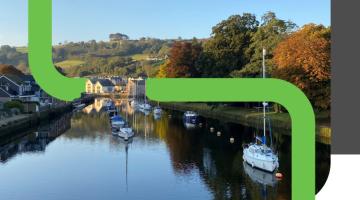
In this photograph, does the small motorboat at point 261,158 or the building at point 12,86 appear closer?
the small motorboat at point 261,158

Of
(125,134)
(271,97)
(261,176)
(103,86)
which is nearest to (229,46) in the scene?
(125,134)

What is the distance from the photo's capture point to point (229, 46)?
46719 mm

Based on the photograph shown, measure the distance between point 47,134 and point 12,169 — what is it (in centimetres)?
1401

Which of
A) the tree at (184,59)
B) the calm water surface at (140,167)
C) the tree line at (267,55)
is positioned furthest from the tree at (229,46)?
the calm water surface at (140,167)

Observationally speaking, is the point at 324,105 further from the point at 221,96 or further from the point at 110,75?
the point at 110,75

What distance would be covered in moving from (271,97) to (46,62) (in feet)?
3.25

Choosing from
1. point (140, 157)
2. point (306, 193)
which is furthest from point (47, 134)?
point (306, 193)

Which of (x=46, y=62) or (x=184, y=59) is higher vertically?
(x=184, y=59)

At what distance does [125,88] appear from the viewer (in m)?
110

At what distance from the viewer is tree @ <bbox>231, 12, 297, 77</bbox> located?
38.8 meters

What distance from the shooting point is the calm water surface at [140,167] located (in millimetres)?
17297

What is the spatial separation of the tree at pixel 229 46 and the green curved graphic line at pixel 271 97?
42.5 meters

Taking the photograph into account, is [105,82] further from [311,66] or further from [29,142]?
[311,66]

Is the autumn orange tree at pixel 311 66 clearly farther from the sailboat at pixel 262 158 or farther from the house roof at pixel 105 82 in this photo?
the house roof at pixel 105 82
